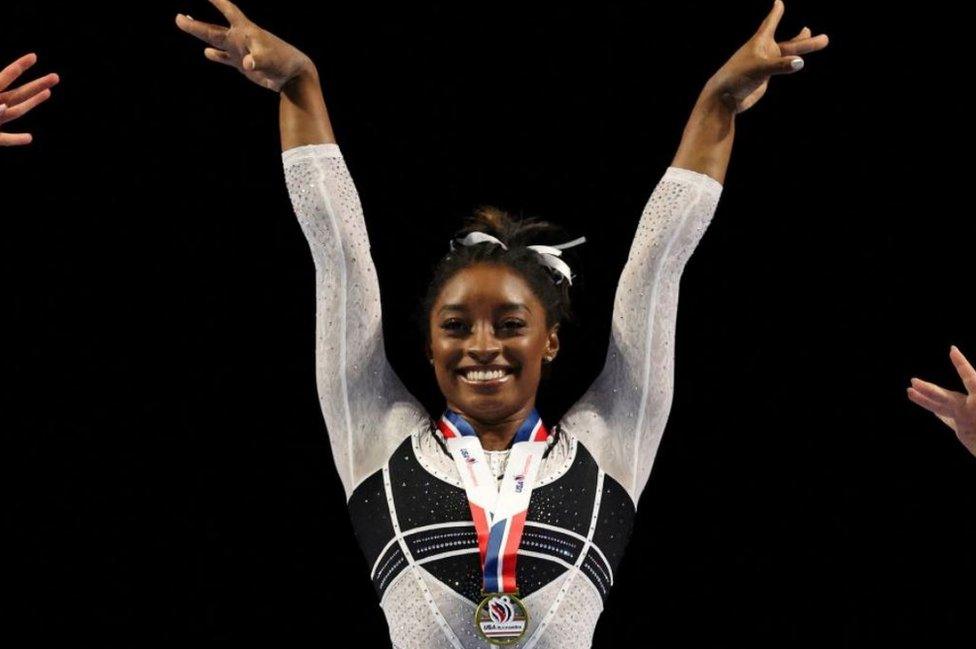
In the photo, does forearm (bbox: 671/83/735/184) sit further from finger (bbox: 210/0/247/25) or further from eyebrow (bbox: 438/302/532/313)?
finger (bbox: 210/0/247/25)

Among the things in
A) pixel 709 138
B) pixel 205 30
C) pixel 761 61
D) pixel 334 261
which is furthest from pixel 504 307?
pixel 205 30

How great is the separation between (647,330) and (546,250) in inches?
12.3

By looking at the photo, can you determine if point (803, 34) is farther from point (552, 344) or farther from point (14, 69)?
point (14, 69)

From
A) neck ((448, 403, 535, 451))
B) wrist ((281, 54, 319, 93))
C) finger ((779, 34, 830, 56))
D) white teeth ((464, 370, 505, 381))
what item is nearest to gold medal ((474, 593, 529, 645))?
neck ((448, 403, 535, 451))

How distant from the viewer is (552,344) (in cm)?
445

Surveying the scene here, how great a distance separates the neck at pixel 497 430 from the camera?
4.38m

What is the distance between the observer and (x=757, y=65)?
4.24 metres

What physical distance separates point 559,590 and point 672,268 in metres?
0.78

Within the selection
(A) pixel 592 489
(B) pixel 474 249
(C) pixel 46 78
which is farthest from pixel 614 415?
(C) pixel 46 78

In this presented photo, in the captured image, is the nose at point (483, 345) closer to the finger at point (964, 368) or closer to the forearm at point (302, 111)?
the forearm at point (302, 111)

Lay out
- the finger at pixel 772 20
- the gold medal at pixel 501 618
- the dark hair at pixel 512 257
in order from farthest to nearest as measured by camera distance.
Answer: the dark hair at pixel 512 257 → the finger at pixel 772 20 → the gold medal at pixel 501 618

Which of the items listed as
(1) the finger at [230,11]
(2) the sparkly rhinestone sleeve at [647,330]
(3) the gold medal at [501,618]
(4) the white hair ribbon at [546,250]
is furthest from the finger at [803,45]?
(3) the gold medal at [501,618]

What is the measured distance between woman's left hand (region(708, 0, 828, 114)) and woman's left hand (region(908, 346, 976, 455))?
28.8 inches

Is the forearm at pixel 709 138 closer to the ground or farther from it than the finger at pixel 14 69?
closer to the ground
